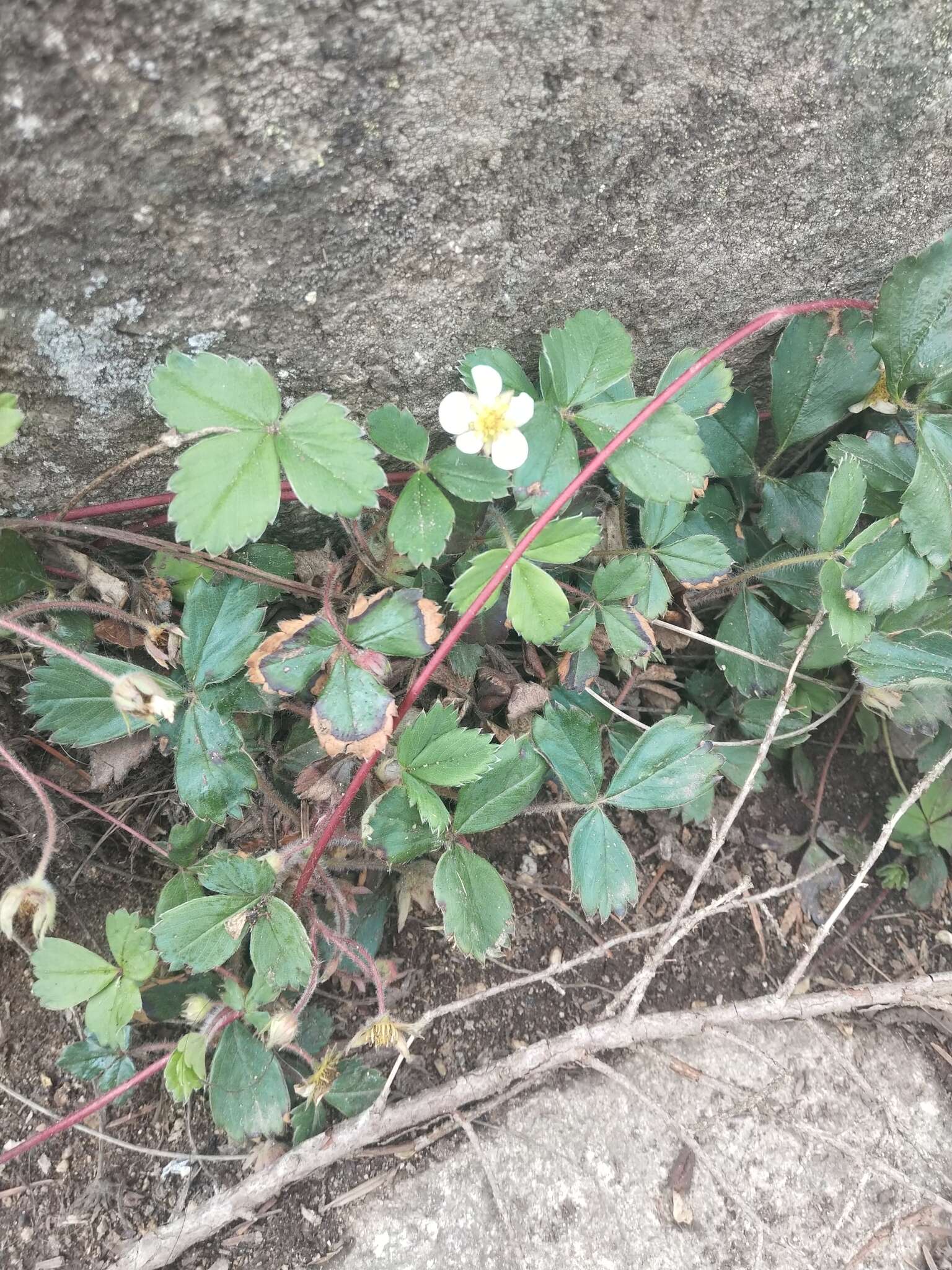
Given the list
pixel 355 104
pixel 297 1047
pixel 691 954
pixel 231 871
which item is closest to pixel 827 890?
pixel 691 954

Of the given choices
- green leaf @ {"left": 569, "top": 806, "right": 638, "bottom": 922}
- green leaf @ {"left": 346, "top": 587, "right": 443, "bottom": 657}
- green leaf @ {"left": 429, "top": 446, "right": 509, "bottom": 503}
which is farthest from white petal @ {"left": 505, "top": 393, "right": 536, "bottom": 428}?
green leaf @ {"left": 569, "top": 806, "right": 638, "bottom": 922}

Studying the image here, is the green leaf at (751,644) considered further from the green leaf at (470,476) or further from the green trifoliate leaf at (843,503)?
the green leaf at (470,476)

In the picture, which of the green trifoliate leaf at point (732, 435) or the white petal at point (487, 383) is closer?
the white petal at point (487, 383)

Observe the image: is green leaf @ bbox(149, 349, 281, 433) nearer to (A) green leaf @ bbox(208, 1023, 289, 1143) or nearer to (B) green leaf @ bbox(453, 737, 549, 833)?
(B) green leaf @ bbox(453, 737, 549, 833)

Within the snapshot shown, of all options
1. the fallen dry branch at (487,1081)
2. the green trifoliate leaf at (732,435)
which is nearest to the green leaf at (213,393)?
the green trifoliate leaf at (732,435)

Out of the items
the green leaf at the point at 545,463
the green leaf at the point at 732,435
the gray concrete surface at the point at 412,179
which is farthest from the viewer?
the green leaf at the point at 732,435

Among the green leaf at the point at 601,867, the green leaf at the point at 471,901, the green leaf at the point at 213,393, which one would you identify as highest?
the green leaf at the point at 213,393

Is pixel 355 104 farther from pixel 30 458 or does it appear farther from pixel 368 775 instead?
pixel 368 775
